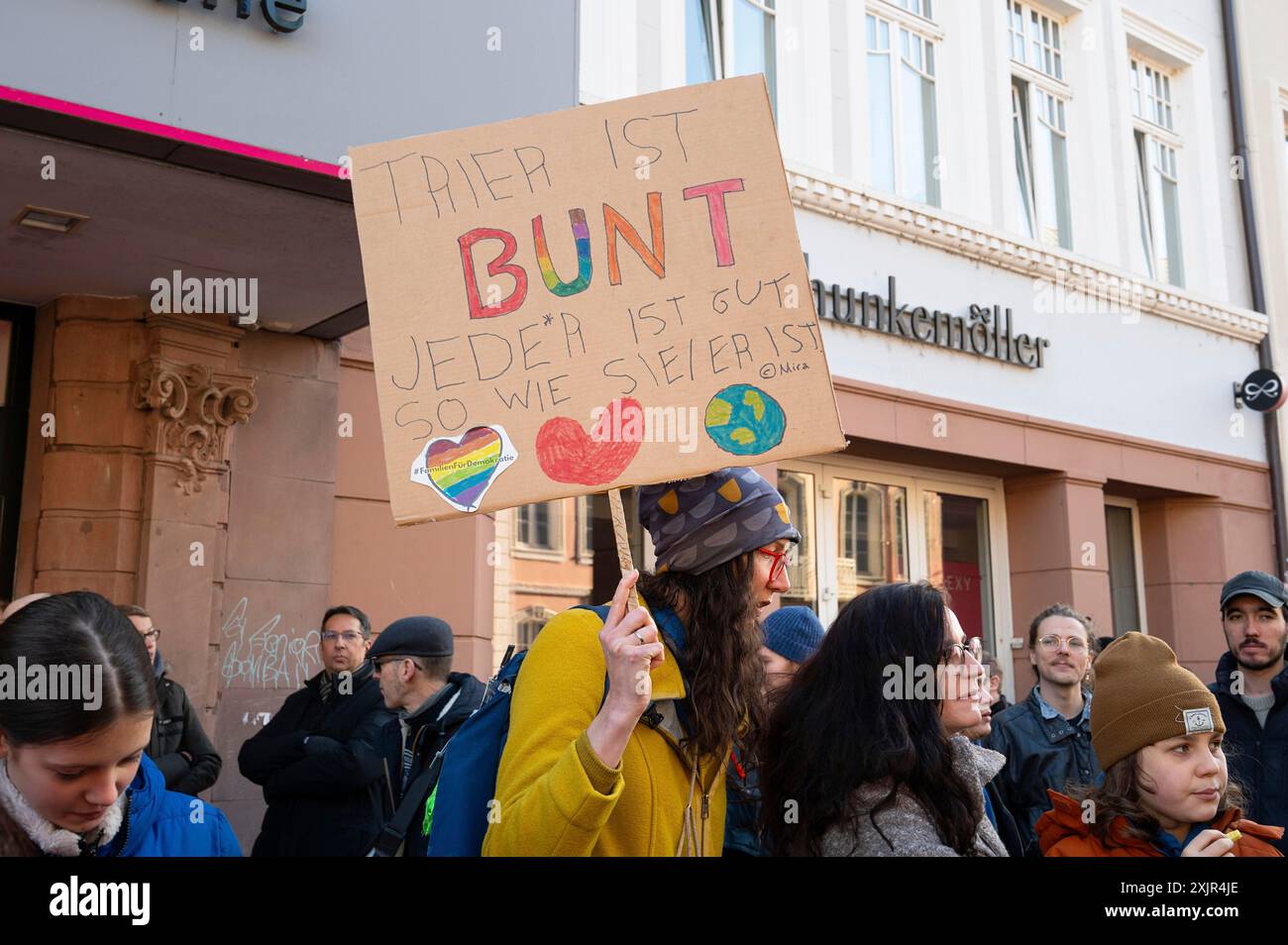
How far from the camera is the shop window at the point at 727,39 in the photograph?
952cm

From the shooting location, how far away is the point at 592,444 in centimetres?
238

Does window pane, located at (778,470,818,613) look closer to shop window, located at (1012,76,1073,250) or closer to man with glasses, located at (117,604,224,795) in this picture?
shop window, located at (1012,76,1073,250)

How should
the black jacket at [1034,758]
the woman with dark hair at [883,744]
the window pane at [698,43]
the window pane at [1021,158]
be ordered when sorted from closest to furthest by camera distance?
the woman with dark hair at [883,744] < the black jacket at [1034,758] < the window pane at [698,43] < the window pane at [1021,158]

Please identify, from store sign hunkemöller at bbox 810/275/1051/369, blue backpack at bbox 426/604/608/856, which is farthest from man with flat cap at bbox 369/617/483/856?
store sign hunkemöller at bbox 810/275/1051/369

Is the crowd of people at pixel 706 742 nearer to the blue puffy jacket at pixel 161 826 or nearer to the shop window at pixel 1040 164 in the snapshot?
the blue puffy jacket at pixel 161 826

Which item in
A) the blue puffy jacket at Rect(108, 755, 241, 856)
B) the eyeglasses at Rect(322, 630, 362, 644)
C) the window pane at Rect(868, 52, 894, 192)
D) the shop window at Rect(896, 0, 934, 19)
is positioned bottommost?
the blue puffy jacket at Rect(108, 755, 241, 856)

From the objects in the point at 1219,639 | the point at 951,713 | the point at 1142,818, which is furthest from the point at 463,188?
the point at 1219,639

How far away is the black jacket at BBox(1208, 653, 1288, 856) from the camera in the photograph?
169 inches

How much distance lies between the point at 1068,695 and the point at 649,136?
322 cm

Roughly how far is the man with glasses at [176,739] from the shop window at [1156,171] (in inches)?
414

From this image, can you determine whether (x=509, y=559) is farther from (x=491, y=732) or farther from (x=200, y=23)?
(x=491, y=732)

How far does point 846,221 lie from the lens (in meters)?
9.73

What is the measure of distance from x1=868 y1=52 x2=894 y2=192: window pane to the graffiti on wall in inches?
238

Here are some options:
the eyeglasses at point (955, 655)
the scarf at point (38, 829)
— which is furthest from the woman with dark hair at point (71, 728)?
the eyeglasses at point (955, 655)
